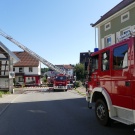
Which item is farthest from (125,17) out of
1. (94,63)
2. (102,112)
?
(102,112)

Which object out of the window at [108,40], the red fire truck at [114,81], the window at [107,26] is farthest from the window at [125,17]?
the red fire truck at [114,81]

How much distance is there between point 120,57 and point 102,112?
2.28 metres

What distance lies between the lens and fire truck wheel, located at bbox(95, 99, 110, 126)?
8.93 meters

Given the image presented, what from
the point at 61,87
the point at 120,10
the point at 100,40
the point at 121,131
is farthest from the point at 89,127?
the point at 61,87

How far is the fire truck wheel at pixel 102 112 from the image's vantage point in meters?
8.93

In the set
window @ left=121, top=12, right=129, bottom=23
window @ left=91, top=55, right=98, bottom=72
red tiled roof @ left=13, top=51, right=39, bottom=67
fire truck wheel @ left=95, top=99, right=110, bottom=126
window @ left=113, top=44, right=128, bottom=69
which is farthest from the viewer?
red tiled roof @ left=13, top=51, right=39, bottom=67

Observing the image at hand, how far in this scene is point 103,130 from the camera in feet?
28.1

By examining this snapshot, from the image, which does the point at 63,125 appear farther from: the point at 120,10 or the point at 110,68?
the point at 120,10

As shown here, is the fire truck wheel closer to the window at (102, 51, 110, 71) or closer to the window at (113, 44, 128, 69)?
the window at (102, 51, 110, 71)

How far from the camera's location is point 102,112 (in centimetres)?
923

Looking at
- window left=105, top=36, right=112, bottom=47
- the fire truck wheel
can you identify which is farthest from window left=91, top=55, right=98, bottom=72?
window left=105, top=36, right=112, bottom=47

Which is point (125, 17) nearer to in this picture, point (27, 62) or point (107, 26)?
point (107, 26)

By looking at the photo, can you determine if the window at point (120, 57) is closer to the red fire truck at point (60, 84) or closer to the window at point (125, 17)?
the window at point (125, 17)

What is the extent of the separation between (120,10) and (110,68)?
45.3 feet
